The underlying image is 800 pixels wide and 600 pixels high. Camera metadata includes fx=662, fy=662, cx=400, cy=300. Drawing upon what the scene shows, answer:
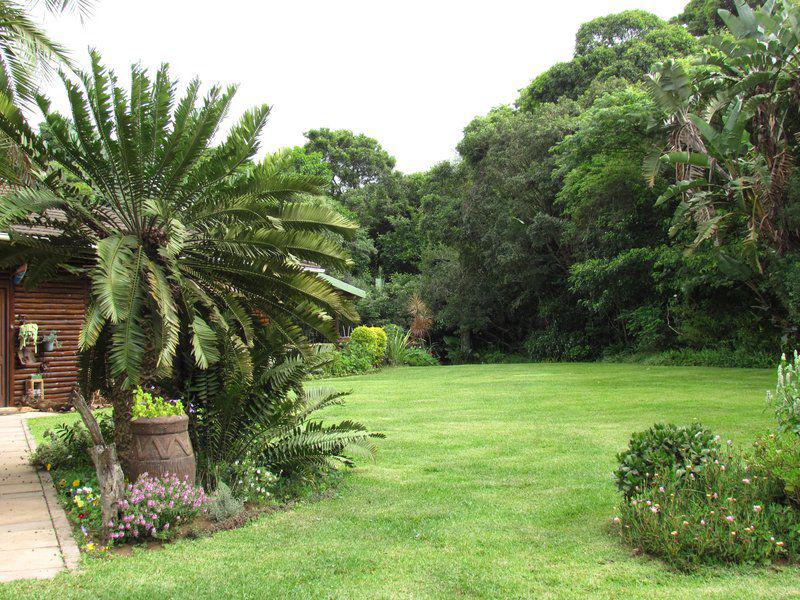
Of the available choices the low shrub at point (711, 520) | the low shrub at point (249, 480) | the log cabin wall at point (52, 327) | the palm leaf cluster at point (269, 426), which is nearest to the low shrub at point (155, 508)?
the low shrub at point (249, 480)

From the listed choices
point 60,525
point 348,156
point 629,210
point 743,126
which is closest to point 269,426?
point 60,525

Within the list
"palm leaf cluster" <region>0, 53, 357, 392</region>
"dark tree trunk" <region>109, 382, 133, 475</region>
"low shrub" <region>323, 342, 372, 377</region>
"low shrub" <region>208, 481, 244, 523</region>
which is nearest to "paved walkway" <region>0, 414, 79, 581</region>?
"dark tree trunk" <region>109, 382, 133, 475</region>

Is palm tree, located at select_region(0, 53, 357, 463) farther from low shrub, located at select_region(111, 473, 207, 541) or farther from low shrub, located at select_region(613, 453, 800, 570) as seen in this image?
low shrub, located at select_region(613, 453, 800, 570)

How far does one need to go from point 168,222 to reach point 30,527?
311 centimetres

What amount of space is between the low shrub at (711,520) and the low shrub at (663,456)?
0.31 feet

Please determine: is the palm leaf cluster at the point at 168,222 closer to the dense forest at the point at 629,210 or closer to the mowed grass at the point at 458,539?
the mowed grass at the point at 458,539

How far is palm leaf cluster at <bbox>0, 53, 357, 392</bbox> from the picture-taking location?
6.40 m

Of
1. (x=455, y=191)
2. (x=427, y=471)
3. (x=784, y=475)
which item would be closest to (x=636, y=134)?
(x=455, y=191)

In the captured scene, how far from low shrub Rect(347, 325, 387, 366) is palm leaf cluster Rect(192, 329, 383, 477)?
17463mm

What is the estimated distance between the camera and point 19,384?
1364 cm

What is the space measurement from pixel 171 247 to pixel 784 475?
5.67 m

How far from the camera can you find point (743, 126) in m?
15.1

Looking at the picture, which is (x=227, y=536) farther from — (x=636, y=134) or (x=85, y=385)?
(x=636, y=134)

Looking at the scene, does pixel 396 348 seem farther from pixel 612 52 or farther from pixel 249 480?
pixel 249 480
